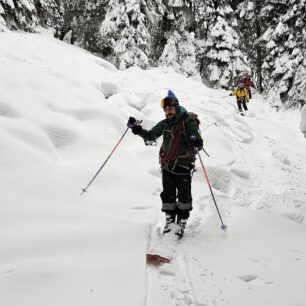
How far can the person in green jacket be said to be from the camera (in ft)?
17.8

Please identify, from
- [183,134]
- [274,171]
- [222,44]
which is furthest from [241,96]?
[183,134]

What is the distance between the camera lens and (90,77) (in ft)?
39.5

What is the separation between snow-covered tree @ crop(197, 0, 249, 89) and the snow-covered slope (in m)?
14.2

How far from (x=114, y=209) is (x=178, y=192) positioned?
1.05 meters

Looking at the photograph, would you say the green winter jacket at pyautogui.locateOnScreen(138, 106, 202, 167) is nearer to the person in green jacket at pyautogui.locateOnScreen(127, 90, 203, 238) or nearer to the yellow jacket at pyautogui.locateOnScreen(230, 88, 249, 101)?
the person in green jacket at pyautogui.locateOnScreen(127, 90, 203, 238)

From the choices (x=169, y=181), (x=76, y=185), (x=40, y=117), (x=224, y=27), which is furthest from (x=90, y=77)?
(x=224, y=27)

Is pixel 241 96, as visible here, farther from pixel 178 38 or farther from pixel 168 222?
pixel 168 222

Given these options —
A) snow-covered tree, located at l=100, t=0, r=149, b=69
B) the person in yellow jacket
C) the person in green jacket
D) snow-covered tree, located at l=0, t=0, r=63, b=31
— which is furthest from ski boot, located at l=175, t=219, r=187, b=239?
snow-covered tree, located at l=100, t=0, r=149, b=69

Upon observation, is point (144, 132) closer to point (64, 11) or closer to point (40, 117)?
point (40, 117)

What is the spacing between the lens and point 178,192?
217 inches

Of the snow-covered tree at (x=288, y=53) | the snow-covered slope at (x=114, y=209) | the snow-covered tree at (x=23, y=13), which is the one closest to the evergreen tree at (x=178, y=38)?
the snow-covered tree at (x=288, y=53)

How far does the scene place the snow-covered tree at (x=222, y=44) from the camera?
24.5m

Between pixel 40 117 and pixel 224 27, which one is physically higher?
pixel 224 27

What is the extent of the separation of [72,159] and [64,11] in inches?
667
